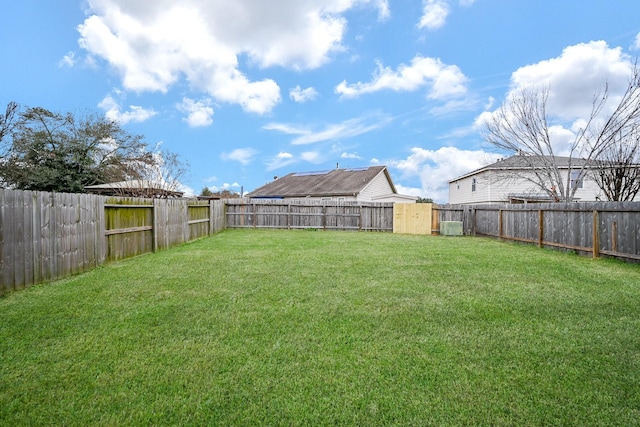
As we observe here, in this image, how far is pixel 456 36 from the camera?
35.6 feet

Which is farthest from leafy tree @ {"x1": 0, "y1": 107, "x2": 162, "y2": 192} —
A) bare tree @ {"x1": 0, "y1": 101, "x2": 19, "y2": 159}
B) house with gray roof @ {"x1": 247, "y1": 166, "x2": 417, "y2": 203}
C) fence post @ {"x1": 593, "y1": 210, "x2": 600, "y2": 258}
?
fence post @ {"x1": 593, "y1": 210, "x2": 600, "y2": 258}

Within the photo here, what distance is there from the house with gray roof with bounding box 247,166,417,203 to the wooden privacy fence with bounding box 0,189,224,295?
13.2 m

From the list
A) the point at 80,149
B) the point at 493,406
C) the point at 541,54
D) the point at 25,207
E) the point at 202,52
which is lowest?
the point at 493,406

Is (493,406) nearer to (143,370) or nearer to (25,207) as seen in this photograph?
(143,370)

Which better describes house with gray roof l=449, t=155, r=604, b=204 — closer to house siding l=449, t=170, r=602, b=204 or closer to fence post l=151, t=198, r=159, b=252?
house siding l=449, t=170, r=602, b=204

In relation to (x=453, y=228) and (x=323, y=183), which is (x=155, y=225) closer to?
(x=453, y=228)

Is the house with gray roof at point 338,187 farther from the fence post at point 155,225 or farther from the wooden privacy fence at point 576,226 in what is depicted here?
the fence post at point 155,225

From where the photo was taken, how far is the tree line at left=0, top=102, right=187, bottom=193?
18.4 m

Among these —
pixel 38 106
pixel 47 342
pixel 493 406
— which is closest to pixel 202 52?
pixel 47 342

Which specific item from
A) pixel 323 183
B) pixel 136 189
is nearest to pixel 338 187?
pixel 323 183

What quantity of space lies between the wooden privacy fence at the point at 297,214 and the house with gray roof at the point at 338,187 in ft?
12.8

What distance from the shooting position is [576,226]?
891cm

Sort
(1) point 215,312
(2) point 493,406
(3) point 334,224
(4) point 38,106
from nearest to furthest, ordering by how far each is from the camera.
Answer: (2) point 493,406 → (1) point 215,312 → (3) point 334,224 → (4) point 38,106

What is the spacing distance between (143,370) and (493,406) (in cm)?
244
